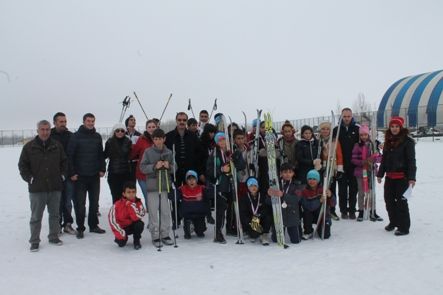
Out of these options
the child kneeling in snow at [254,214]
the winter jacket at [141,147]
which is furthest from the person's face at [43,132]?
the child kneeling in snow at [254,214]

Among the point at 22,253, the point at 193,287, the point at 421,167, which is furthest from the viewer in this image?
the point at 421,167

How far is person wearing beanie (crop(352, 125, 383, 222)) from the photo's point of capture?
6.57 m

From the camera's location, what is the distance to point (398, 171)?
571 cm

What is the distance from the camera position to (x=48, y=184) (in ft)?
17.5

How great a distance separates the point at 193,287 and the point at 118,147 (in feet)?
9.86

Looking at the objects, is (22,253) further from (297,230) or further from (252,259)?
(297,230)

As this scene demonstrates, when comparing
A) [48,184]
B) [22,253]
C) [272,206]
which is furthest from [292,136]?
[22,253]

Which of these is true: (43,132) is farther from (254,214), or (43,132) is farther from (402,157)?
(402,157)

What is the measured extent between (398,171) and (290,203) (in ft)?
5.75

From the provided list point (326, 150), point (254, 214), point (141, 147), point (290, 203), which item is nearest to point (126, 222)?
point (141, 147)

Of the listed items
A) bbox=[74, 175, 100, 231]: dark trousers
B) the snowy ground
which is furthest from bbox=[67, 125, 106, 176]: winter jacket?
the snowy ground

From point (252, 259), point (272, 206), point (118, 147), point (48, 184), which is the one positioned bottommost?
point (252, 259)

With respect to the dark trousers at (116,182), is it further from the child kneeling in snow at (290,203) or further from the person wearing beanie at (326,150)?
the person wearing beanie at (326,150)

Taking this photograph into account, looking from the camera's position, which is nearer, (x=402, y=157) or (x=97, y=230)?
(x=402, y=157)
